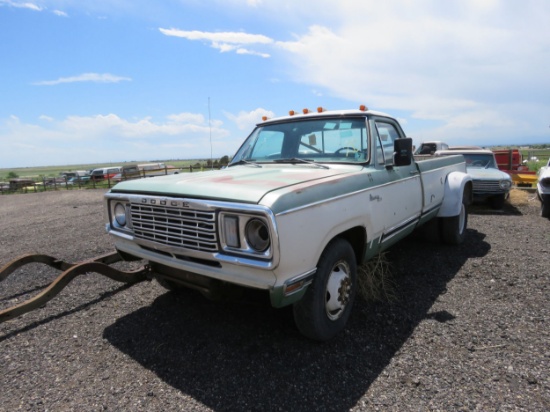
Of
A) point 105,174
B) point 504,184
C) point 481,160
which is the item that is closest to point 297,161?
point 504,184

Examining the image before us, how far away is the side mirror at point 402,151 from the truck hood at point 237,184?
1.76 ft

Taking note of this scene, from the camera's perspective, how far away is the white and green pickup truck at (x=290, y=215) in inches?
89.8

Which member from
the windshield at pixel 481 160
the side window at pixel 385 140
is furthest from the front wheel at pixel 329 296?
the windshield at pixel 481 160

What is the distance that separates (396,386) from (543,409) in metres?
0.85

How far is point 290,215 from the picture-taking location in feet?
7.38

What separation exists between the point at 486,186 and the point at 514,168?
250 inches

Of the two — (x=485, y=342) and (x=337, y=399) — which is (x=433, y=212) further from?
(x=337, y=399)

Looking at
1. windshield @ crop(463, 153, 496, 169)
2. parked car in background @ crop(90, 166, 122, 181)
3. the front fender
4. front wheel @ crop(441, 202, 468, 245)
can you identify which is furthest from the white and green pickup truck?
parked car in background @ crop(90, 166, 122, 181)

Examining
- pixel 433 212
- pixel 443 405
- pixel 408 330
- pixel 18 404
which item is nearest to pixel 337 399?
pixel 443 405

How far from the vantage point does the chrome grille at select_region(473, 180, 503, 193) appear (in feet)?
28.0

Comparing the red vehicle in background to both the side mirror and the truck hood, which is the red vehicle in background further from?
the truck hood

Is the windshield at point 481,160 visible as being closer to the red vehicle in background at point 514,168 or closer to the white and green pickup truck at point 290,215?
the red vehicle in background at point 514,168

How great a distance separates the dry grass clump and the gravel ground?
117 mm

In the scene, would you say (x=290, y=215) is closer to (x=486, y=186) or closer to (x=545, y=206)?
(x=545, y=206)
